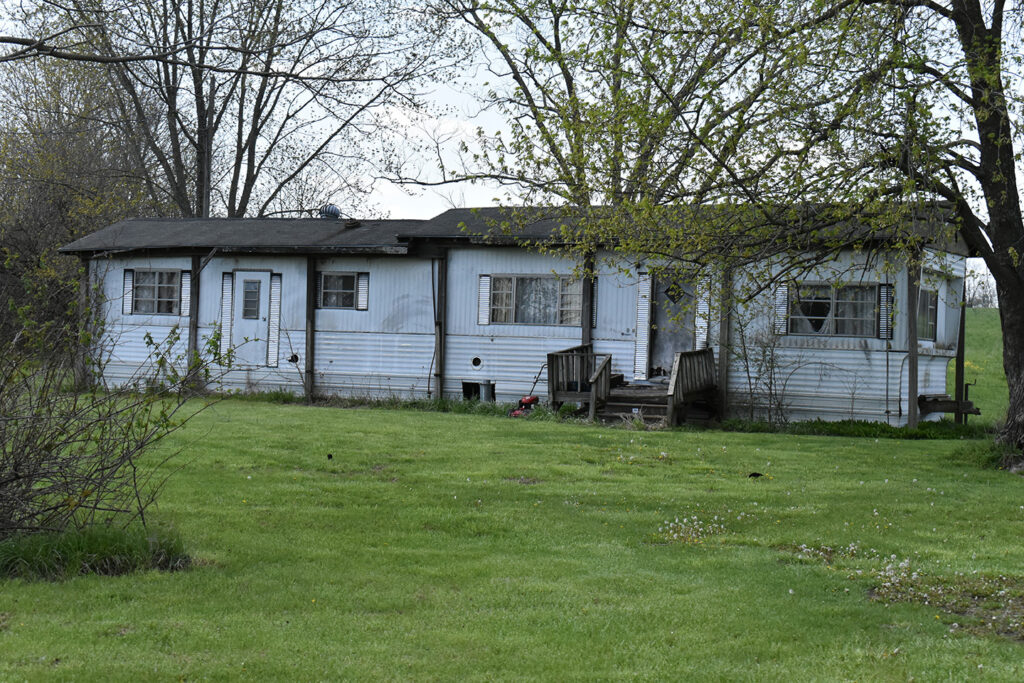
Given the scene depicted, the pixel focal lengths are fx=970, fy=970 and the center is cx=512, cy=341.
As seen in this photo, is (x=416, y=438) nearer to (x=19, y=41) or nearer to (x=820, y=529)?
(x=820, y=529)

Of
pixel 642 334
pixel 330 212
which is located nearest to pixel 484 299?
pixel 642 334

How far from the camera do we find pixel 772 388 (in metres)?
19.1

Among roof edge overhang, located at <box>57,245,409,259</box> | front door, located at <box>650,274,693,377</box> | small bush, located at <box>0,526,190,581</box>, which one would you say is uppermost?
roof edge overhang, located at <box>57,245,409,259</box>

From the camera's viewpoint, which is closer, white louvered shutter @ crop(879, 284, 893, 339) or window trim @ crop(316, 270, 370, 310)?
white louvered shutter @ crop(879, 284, 893, 339)

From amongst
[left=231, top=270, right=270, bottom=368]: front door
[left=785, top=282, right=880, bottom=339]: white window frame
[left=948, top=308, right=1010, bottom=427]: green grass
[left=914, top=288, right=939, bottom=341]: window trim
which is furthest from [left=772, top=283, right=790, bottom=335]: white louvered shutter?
[left=231, top=270, right=270, bottom=368]: front door

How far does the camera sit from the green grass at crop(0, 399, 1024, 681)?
5277mm

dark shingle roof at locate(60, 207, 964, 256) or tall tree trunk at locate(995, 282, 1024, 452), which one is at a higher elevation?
dark shingle roof at locate(60, 207, 964, 256)

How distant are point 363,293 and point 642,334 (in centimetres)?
648

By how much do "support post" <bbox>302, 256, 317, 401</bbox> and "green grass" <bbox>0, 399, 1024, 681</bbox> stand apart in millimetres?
9029

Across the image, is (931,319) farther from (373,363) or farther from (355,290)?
(355,290)

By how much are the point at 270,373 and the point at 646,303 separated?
8884 mm

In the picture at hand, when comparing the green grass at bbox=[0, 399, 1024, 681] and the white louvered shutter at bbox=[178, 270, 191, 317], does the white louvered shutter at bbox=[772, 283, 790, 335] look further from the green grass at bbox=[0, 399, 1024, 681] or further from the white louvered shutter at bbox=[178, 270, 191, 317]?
the white louvered shutter at bbox=[178, 270, 191, 317]

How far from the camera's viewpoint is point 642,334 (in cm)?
2008

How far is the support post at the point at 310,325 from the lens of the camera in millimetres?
22172
